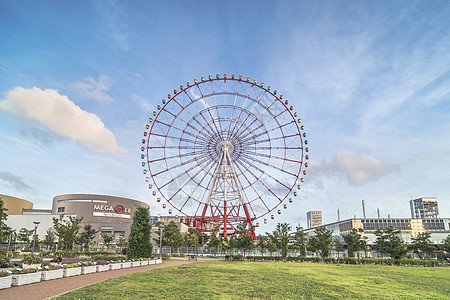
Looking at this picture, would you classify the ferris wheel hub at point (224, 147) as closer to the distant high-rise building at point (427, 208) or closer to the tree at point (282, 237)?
the tree at point (282, 237)

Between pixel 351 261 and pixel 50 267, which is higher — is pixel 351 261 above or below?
below

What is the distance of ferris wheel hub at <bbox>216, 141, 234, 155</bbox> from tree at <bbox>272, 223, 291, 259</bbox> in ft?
50.0

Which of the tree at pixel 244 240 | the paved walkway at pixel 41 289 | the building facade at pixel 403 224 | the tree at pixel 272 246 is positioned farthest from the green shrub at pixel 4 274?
the building facade at pixel 403 224

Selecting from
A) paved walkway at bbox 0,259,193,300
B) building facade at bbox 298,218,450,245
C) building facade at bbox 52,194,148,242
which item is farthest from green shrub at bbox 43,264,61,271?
building facade at bbox 298,218,450,245

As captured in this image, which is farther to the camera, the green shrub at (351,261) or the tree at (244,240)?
the tree at (244,240)

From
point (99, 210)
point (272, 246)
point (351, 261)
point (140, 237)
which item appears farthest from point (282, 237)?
point (99, 210)

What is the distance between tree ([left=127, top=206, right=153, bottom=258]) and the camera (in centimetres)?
3253

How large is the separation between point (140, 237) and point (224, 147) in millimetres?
18785

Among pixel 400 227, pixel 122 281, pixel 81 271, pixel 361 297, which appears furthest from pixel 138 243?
pixel 400 227

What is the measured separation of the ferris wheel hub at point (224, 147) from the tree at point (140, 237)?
15.7m

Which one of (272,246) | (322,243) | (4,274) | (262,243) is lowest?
(272,246)

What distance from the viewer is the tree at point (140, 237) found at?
32.5 m

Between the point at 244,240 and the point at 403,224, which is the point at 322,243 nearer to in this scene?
the point at 244,240

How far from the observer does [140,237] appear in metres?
33.0
